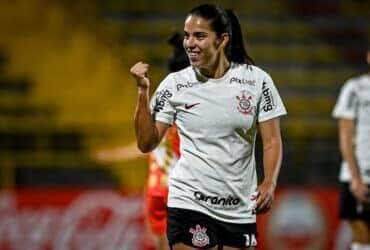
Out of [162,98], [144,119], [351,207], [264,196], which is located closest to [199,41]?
[162,98]

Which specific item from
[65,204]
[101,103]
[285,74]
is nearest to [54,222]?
[65,204]

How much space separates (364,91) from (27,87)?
5963 millimetres

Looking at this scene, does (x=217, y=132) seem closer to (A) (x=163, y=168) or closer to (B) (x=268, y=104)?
(B) (x=268, y=104)

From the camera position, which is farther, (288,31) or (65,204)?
(288,31)

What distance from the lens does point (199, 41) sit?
4496 millimetres

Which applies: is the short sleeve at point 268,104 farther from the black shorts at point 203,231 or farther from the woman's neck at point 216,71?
the black shorts at point 203,231

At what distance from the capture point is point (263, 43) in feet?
41.3

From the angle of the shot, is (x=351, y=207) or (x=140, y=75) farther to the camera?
(x=351, y=207)

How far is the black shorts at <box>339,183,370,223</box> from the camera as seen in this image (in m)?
7.15

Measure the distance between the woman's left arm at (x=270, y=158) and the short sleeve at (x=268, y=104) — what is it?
3 centimetres

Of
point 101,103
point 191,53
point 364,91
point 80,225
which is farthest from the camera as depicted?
point 101,103

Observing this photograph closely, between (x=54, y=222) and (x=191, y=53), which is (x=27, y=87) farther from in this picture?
(x=191, y=53)

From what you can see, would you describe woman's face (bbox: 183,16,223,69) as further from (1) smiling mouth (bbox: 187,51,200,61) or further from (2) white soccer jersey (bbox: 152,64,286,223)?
(2) white soccer jersey (bbox: 152,64,286,223)

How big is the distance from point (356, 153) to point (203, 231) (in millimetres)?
2795
